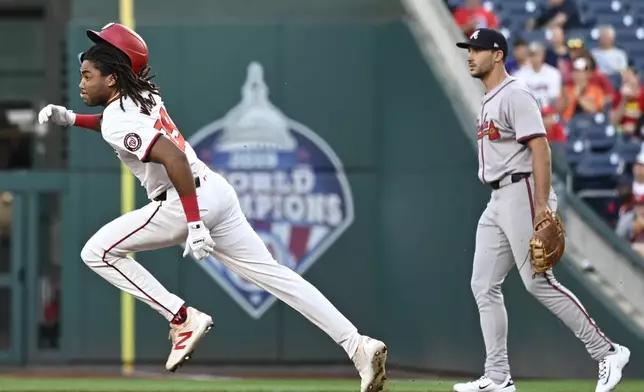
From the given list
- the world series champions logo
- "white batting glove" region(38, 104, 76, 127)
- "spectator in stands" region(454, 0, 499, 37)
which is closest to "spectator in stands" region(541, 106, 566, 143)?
"spectator in stands" region(454, 0, 499, 37)

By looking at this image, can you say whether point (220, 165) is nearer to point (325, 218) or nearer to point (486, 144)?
point (325, 218)

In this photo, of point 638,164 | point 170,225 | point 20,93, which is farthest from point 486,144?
point 20,93

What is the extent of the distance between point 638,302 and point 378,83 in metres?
3.45

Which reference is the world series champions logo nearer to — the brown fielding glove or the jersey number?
the brown fielding glove

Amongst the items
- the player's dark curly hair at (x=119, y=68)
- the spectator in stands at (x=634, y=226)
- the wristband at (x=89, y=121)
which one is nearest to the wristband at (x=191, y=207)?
the player's dark curly hair at (x=119, y=68)

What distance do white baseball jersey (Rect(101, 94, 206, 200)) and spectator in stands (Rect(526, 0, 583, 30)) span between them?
20.7 ft

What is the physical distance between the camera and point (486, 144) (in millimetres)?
6469

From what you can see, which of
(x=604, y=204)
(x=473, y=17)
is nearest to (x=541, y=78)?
(x=473, y=17)

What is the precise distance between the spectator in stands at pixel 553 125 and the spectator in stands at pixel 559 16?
3.77ft

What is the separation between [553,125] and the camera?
10.4 m

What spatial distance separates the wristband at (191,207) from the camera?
Answer: 5568mm

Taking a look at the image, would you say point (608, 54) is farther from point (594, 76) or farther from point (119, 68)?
point (119, 68)

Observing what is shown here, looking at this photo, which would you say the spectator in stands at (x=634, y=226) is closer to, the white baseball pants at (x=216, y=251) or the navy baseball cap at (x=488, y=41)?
the navy baseball cap at (x=488, y=41)

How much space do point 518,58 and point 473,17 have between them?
70 centimetres
